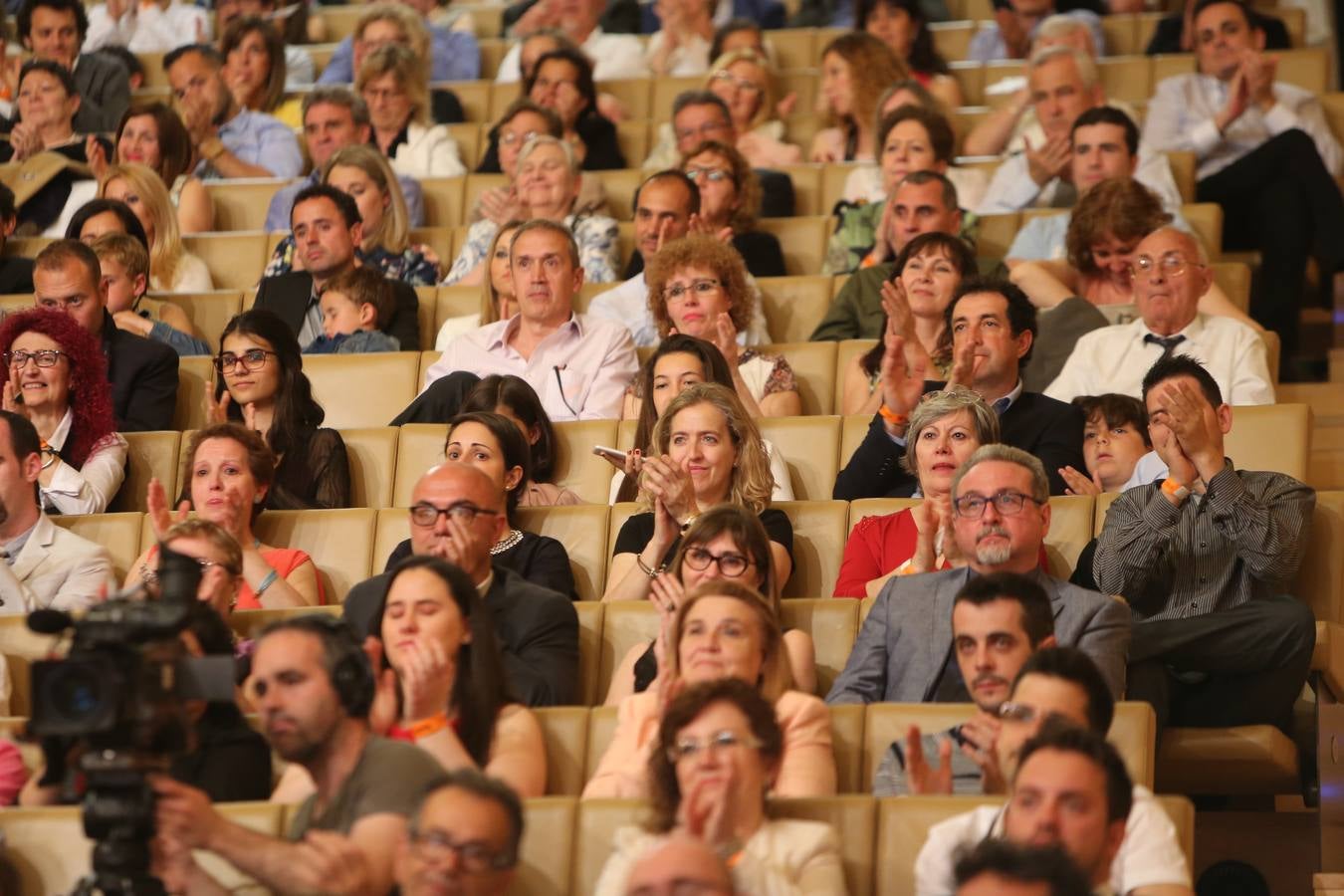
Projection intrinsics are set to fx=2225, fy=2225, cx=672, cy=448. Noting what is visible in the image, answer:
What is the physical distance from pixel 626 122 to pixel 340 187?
1.23m

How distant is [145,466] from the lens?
448 centimetres

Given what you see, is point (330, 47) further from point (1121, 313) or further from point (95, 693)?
point (95, 693)

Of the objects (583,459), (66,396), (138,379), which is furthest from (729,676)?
(138,379)

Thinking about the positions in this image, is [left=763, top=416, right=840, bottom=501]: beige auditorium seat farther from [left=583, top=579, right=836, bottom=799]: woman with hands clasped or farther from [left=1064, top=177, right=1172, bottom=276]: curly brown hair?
[left=583, top=579, right=836, bottom=799]: woman with hands clasped

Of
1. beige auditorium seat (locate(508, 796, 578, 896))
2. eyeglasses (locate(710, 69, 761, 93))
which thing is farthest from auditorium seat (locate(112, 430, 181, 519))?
eyeglasses (locate(710, 69, 761, 93))

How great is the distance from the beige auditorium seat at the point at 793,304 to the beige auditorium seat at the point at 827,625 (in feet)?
5.16

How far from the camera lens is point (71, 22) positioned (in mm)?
6750

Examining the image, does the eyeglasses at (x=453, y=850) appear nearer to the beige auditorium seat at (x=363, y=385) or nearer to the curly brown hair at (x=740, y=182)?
the beige auditorium seat at (x=363, y=385)

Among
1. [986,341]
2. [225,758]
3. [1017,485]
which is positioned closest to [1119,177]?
[986,341]

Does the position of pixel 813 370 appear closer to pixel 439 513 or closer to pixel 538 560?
pixel 538 560

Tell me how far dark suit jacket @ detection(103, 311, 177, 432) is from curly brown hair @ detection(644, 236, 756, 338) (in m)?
1.03

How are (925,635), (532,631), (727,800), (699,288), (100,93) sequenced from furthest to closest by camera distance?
1. (100,93)
2. (699,288)
3. (532,631)
4. (925,635)
5. (727,800)

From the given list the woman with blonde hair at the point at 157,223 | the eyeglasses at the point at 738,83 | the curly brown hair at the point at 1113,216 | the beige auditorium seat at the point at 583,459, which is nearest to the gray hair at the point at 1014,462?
the beige auditorium seat at the point at 583,459

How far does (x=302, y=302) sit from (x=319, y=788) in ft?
8.07
